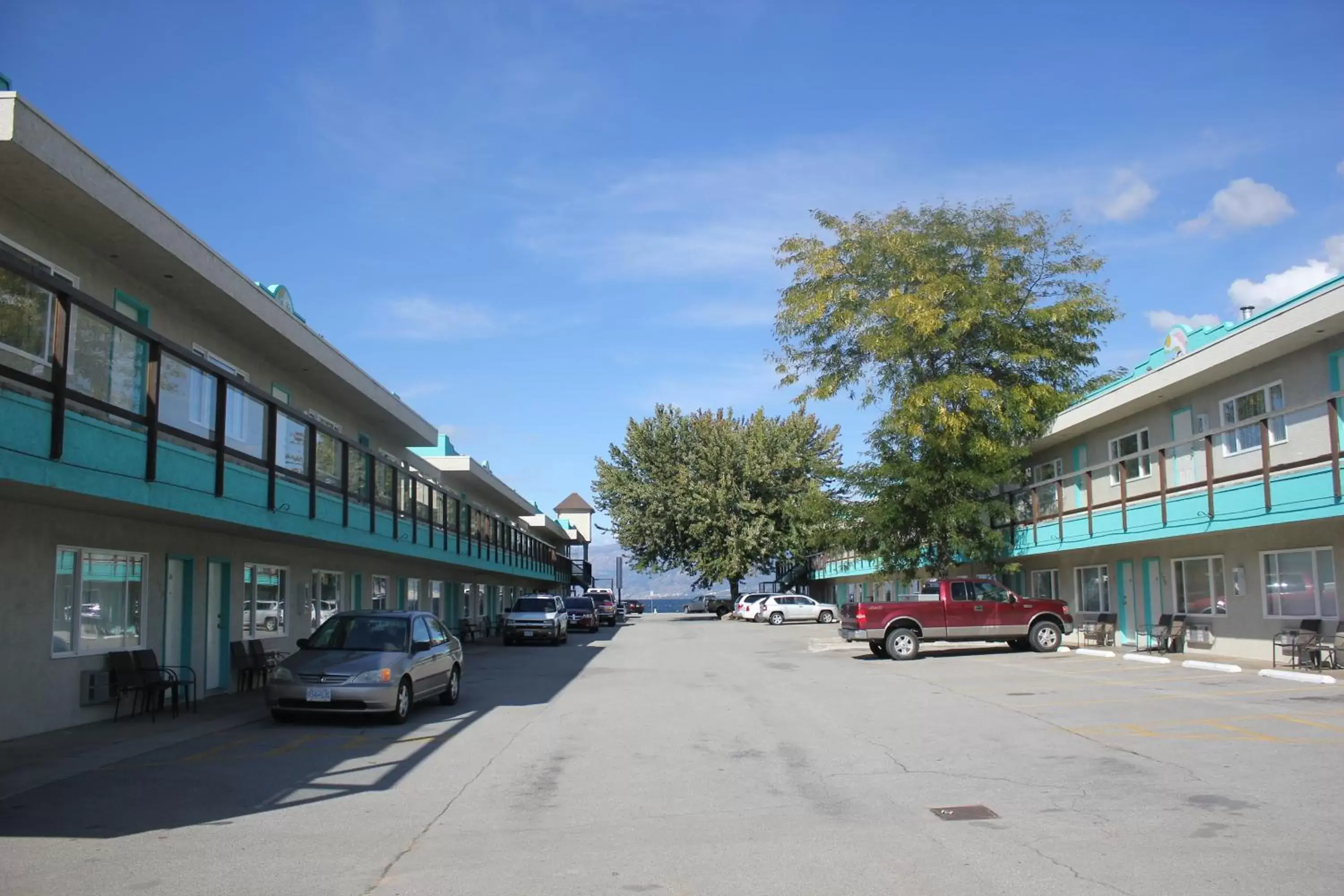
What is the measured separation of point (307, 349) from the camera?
2128 centimetres

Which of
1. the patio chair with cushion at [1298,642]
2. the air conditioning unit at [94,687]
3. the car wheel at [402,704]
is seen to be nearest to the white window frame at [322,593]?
the air conditioning unit at [94,687]

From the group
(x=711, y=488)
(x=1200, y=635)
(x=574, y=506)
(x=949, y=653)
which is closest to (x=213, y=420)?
(x=949, y=653)

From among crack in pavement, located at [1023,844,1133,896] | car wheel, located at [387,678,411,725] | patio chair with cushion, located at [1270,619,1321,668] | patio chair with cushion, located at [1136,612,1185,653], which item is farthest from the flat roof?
patio chair with cushion, located at [1136,612,1185,653]

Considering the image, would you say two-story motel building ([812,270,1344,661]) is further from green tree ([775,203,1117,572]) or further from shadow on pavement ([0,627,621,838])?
shadow on pavement ([0,627,621,838])

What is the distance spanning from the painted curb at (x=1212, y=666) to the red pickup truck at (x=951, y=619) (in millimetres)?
4927

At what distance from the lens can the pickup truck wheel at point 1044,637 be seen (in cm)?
2688

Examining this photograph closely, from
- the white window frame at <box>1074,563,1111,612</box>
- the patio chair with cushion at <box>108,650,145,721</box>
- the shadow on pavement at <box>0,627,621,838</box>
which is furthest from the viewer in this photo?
the white window frame at <box>1074,563,1111,612</box>

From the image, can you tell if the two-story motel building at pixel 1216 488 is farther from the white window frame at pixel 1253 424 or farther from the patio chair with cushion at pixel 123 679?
the patio chair with cushion at pixel 123 679

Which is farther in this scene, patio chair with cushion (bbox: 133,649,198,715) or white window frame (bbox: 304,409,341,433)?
white window frame (bbox: 304,409,341,433)

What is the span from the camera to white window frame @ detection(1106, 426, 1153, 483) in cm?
2683

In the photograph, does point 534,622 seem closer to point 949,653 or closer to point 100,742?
point 949,653

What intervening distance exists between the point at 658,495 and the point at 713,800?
5304 centimetres

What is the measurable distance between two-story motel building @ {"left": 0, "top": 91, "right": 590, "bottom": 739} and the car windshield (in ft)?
5.99

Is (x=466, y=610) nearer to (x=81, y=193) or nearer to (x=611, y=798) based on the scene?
(x=81, y=193)
